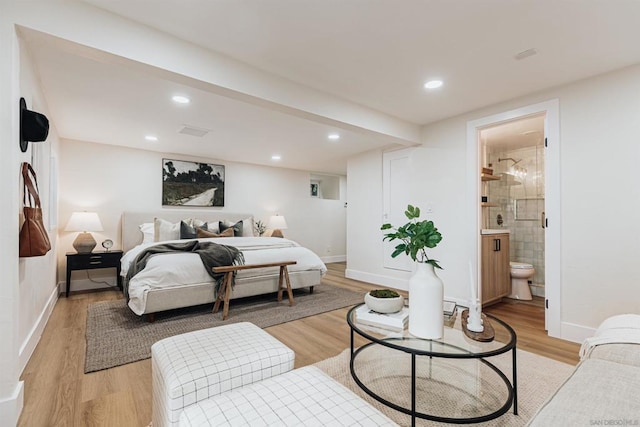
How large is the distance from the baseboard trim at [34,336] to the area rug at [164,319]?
0.35 m

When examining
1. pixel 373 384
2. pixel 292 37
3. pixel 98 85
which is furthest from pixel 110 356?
pixel 292 37

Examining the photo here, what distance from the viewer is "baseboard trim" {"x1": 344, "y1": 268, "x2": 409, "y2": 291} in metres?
4.46

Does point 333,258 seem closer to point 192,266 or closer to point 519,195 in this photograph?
point 519,195

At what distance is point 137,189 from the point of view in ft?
16.4

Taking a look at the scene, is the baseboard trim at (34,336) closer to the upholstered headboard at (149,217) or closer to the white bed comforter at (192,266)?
the white bed comforter at (192,266)

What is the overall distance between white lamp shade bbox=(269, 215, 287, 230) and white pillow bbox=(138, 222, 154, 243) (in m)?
2.23

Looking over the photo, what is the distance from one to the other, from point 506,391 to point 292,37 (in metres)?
2.68

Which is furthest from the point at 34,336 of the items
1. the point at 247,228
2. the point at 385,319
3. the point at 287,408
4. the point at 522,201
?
the point at 522,201


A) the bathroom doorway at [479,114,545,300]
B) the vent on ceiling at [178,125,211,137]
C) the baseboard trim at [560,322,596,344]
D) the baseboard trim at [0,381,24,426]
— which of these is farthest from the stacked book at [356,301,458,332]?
the vent on ceiling at [178,125,211,137]

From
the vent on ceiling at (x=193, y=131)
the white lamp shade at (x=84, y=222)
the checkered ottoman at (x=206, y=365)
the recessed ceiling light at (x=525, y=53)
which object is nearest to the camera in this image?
the checkered ottoman at (x=206, y=365)

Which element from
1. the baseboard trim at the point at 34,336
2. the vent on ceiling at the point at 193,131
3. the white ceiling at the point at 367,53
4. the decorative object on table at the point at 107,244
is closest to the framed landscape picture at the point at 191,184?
the decorative object on table at the point at 107,244

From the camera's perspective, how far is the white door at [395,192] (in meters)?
4.42

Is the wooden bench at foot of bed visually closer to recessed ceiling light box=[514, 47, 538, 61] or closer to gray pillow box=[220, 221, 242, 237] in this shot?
gray pillow box=[220, 221, 242, 237]

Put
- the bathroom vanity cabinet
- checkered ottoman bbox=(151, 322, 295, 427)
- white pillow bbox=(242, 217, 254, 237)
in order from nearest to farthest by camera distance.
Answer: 1. checkered ottoman bbox=(151, 322, 295, 427)
2. the bathroom vanity cabinet
3. white pillow bbox=(242, 217, 254, 237)
